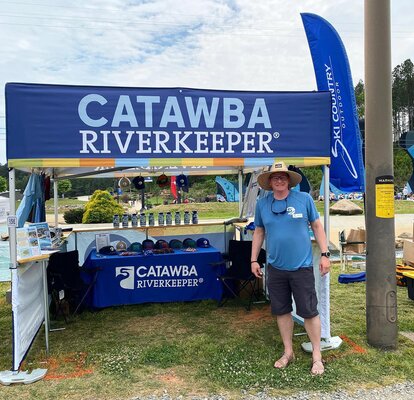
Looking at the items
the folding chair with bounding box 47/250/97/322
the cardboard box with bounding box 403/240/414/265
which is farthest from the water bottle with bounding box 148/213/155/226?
the cardboard box with bounding box 403/240/414/265

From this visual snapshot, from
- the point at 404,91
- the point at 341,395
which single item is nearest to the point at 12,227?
the point at 341,395

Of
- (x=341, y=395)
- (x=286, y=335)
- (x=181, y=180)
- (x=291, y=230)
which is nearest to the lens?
(x=341, y=395)

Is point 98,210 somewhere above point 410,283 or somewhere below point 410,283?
above

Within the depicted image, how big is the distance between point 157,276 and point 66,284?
114cm

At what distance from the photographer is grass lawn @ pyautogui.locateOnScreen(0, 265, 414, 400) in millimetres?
3119

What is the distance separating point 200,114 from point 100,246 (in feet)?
9.26

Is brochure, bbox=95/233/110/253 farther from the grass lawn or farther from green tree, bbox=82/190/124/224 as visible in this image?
green tree, bbox=82/190/124/224

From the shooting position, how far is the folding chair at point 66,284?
464 centimetres

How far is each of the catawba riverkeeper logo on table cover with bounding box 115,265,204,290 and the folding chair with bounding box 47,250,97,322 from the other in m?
0.42

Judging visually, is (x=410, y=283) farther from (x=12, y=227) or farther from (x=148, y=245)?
(x=12, y=227)

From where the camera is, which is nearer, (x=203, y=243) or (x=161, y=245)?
(x=161, y=245)

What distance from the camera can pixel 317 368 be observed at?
10.8 ft

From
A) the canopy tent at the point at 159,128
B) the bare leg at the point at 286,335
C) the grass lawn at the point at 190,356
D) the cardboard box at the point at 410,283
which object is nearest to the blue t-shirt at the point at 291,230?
the bare leg at the point at 286,335

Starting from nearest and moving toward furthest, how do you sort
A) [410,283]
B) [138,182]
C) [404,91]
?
[410,283] < [138,182] < [404,91]
